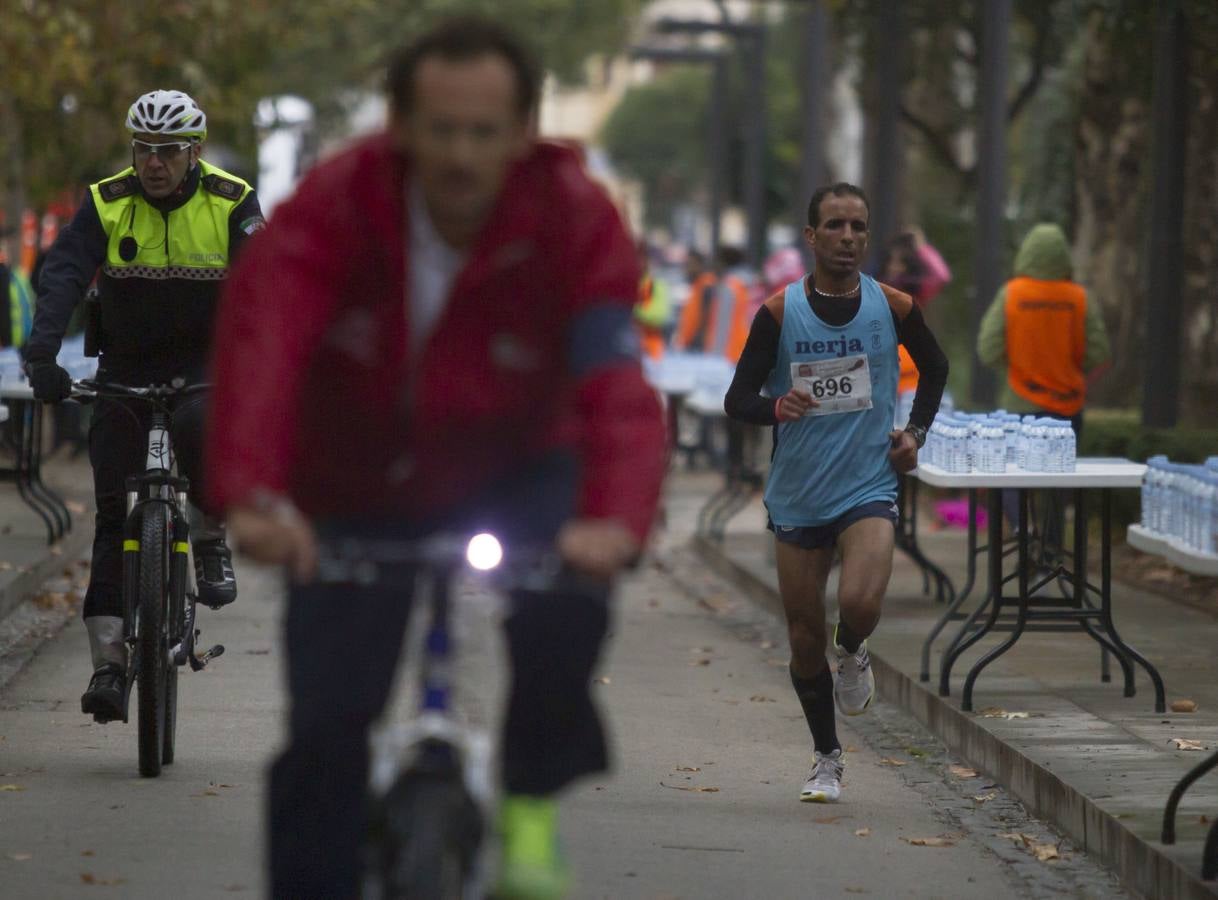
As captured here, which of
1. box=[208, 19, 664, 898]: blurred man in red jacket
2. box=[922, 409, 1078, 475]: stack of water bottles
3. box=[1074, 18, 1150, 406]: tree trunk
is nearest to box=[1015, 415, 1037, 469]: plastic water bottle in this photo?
box=[922, 409, 1078, 475]: stack of water bottles

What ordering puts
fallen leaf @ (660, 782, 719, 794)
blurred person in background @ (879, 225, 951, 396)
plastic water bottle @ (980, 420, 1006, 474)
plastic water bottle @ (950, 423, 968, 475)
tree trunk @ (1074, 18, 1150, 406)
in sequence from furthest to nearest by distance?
tree trunk @ (1074, 18, 1150, 406)
blurred person in background @ (879, 225, 951, 396)
plastic water bottle @ (950, 423, 968, 475)
plastic water bottle @ (980, 420, 1006, 474)
fallen leaf @ (660, 782, 719, 794)

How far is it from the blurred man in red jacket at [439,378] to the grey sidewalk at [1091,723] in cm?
249

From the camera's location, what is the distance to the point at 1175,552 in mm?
7734

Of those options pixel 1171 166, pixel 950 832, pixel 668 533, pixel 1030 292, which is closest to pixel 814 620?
pixel 950 832

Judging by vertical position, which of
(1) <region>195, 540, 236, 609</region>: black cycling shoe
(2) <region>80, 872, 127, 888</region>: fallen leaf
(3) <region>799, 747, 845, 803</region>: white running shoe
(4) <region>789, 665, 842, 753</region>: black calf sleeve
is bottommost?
(3) <region>799, 747, 845, 803</region>: white running shoe

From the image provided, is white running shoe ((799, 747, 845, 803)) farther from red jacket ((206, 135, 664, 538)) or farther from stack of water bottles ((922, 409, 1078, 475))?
red jacket ((206, 135, 664, 538))

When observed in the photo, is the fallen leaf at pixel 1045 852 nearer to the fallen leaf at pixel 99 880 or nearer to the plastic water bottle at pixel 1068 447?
the plastic water bottle at pixel 1068 447

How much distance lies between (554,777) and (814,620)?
3.91m

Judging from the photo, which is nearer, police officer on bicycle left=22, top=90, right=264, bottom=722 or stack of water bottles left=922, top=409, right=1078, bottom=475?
police officer on bicycle left=22, top=90, right=264, bottom=722

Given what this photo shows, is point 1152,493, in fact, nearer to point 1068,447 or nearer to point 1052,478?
point 1052,478

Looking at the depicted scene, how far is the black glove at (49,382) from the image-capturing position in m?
7.76

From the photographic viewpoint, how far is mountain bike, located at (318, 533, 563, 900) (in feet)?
13.3

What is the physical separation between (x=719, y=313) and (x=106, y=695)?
1702cm

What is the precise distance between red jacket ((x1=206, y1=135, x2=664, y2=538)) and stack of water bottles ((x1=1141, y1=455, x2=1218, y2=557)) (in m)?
3.48
